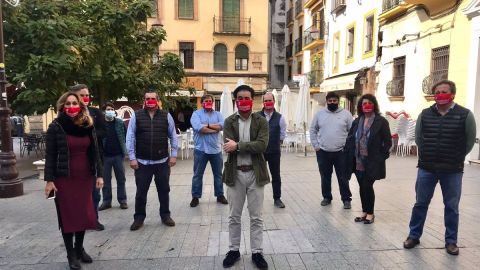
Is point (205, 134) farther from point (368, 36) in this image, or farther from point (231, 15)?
point (231, 15)

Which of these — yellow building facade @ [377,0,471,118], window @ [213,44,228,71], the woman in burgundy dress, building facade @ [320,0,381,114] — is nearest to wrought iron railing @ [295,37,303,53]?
building facade @ [320,0,381,114]

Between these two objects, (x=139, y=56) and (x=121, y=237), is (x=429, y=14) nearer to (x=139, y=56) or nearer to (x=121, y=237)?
(x=139, y=56)

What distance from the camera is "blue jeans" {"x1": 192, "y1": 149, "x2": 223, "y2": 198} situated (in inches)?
256

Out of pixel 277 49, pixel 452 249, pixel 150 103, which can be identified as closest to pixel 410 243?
pixel 452 249

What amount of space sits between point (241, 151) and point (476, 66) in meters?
9.83

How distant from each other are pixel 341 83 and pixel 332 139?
595 inches

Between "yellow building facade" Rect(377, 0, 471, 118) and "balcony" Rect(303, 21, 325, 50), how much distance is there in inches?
355

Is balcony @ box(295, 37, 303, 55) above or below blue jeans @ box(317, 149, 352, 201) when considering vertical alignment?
above

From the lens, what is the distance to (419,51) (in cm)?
1391

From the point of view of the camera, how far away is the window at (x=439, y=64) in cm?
1254

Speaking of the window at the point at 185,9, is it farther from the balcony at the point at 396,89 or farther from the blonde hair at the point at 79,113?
the blonde hair at the point at 79,113

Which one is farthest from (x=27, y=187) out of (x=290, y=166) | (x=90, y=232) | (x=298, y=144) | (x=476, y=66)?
(x=476, y=66)

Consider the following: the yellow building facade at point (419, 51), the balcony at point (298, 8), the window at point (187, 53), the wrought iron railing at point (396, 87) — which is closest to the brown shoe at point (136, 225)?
the yellow building facade at point (419, 51)

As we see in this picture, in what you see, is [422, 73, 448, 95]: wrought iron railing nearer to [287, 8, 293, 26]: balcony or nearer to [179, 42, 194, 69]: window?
[179, 42, 194, 69]: window
